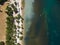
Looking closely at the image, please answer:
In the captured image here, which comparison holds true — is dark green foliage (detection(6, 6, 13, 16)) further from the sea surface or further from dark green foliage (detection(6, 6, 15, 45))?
the sea surface

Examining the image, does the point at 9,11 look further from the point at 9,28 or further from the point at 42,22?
the point at 42,22

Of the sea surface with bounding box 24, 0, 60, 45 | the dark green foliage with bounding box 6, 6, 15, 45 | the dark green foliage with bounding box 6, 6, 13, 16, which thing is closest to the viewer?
the dark green foliage with bounding box 6, 6, 15, 45

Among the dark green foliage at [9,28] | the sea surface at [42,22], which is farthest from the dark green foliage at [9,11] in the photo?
the sea surface at [42,22]

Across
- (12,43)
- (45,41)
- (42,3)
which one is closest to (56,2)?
(42,3)

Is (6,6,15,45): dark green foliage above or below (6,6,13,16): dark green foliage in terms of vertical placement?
below

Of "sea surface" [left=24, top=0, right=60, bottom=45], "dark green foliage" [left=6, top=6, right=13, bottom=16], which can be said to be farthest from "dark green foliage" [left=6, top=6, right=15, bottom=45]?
"sea surface" [left=24, top=0, right=60, bottom=45]

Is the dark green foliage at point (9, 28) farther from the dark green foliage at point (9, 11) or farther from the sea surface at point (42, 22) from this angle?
the sea surface at point (42, 22)

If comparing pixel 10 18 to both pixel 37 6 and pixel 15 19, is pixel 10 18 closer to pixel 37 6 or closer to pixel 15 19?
pixel 15 19

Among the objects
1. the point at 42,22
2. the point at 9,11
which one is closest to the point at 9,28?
the point at 9,11
